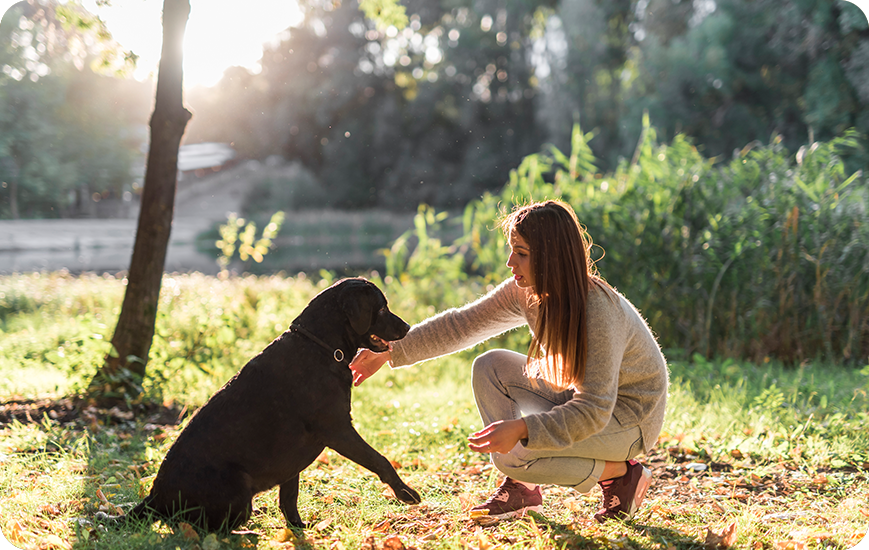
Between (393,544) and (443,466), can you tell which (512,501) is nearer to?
(393,544)

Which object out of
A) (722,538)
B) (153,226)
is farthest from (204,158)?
(722,538)

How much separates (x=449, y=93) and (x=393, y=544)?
21.4 m

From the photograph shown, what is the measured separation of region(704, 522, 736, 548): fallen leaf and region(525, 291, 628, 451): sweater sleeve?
0.58 metres

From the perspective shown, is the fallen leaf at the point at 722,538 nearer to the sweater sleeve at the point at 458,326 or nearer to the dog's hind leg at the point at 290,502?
the sweater sleeve at the point at 458,326

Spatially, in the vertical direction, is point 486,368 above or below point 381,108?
below

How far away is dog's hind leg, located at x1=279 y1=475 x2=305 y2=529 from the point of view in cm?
213

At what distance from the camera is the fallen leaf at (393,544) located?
1929mm

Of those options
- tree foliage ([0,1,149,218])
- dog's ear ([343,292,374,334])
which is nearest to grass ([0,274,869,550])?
dog's ear ([343,292,374,334])

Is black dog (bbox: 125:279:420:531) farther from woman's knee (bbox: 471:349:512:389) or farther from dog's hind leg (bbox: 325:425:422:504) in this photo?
woman's knee (bbox: 471:349:512:389)

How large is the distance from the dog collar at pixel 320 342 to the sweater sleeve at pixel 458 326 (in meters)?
0.37

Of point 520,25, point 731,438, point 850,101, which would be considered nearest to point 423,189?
point 520,25

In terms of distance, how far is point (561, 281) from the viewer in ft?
6.51

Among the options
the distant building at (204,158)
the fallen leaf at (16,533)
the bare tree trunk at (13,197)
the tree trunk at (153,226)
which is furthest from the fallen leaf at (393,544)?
the distant building at (204,158)

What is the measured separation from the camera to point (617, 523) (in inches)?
83.7
